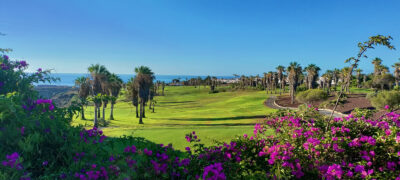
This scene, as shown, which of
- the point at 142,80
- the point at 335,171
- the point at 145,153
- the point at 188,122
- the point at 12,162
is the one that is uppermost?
the point at 142,80

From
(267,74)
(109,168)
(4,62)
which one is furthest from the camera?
(267,74)

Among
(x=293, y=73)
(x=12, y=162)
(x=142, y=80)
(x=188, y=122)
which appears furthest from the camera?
(x=293, y=73)

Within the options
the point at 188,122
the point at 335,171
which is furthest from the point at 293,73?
the point at 335,171

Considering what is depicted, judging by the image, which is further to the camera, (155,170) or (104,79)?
(104,79)

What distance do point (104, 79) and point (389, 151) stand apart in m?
38.4

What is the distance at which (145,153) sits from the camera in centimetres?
347

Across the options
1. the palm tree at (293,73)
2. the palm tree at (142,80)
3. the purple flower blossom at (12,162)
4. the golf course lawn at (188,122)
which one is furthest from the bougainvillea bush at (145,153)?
the palm tree at (293,73)

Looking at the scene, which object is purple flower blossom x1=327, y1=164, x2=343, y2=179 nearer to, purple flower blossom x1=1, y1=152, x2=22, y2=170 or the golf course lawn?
the golf course lawn

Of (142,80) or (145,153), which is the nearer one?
(145,153)

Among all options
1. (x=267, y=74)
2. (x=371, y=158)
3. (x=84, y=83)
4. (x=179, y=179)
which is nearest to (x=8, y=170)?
(x=179, y=179)

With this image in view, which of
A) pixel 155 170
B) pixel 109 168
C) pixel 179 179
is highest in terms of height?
pixel 109 168

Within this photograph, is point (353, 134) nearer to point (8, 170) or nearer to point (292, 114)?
point (292, 114)

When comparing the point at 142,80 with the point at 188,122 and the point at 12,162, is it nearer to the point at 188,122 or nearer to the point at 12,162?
the point at 188,122

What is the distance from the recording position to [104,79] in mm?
36406
